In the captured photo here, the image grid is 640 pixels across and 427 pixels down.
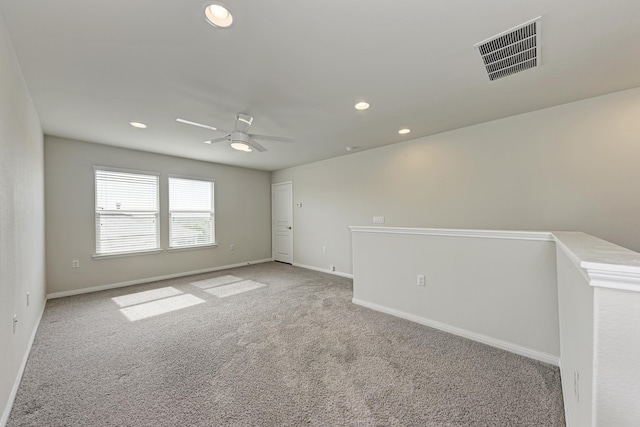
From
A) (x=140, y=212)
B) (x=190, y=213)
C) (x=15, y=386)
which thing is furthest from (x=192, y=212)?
(x=15, y=386)

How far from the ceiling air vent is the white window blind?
5426mm

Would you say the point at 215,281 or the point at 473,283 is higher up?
the point at 473,283

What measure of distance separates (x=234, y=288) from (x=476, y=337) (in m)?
3.56

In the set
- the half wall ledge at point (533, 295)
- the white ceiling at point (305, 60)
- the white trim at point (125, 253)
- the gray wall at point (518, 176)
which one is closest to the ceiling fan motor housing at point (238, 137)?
the white ceiling at point (305, 60)

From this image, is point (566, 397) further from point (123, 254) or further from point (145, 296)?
point (123, 254)

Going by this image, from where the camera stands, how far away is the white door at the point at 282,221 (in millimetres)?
6405

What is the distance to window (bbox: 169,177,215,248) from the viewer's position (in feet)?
16.8

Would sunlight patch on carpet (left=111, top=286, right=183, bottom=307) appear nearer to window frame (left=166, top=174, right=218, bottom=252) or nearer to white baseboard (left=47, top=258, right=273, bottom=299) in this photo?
white baseboard (left=47, top=258, right=273, bottom=299)

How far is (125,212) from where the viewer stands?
4.48 metres

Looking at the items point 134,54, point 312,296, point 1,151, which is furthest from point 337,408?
point 134,54

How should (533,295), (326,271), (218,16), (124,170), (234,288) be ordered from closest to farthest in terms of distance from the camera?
(218,16) < (533,295) < (234,288) < (124,170) < (326,271)

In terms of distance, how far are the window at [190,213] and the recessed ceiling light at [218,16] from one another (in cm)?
426

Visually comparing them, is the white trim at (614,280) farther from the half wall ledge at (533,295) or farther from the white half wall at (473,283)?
the white half wall at (473,283)

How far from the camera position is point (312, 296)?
12.7 feet
